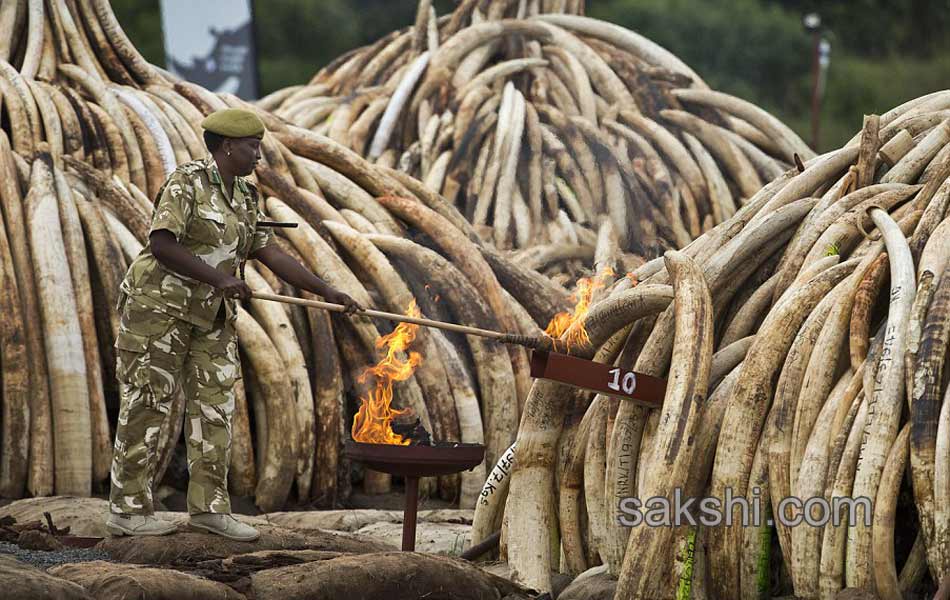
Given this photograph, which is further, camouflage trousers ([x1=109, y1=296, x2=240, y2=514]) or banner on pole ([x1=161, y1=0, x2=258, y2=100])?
banner on pole ([x1=161, y1=0, x2=258, y2=100])

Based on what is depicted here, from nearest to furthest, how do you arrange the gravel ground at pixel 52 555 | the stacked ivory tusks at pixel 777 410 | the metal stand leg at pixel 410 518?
1. the stacked ivory tusks at pixel 777 410
2. the gravel ground at pixel 52 555
3. the metal stand leg at pixel 410 518

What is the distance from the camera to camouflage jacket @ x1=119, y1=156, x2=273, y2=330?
622 cm

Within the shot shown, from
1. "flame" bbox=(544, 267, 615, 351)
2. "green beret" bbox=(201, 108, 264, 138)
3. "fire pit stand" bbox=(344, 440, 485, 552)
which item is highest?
"green beret" bbox=(201, 108, 264, 138)

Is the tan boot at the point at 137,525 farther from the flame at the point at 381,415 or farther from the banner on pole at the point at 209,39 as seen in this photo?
the banner on pole at the point at 209,39

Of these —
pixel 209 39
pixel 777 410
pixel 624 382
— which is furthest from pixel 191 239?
pixel 209 39

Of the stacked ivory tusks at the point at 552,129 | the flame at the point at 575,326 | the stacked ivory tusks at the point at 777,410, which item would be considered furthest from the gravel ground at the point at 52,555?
the stacked ivory tusks at the point at 552,129

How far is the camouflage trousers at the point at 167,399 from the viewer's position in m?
6.29

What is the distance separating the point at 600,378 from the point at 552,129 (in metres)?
7.04

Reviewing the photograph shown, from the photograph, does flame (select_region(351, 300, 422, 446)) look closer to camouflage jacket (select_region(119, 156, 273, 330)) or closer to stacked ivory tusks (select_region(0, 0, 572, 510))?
camouflage jacket (select_region(119, 156, 273, 330))

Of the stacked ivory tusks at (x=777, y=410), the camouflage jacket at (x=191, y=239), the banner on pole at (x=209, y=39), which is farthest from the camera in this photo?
the banner on pole at (x=209, y=39)

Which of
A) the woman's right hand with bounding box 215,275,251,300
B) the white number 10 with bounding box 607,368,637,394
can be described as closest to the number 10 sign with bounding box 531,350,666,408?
the white number 10 with bounding box 607,368,637,394

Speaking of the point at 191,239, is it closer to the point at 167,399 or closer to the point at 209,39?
the point at 167,399

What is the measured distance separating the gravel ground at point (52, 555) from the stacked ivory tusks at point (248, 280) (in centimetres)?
170

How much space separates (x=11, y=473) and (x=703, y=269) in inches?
145
